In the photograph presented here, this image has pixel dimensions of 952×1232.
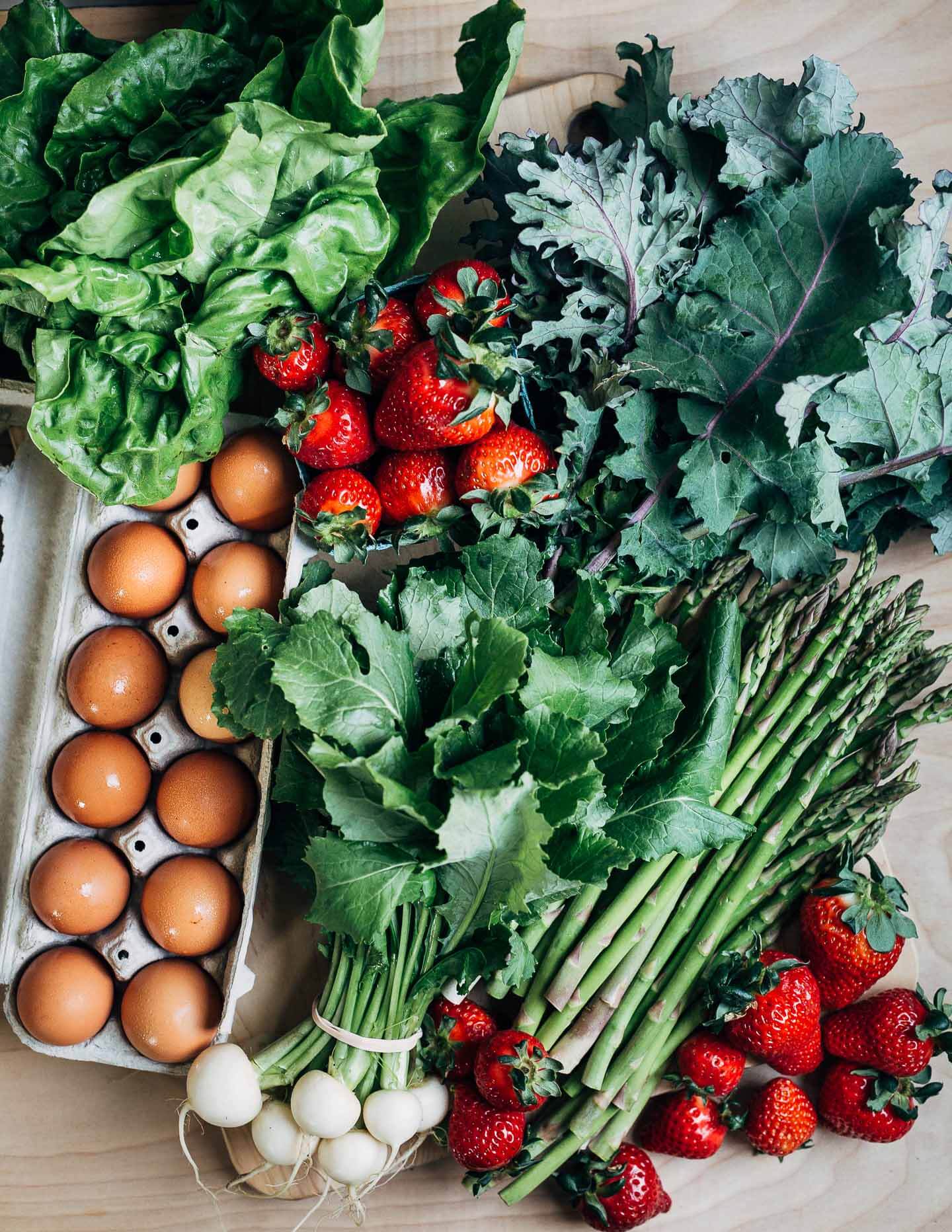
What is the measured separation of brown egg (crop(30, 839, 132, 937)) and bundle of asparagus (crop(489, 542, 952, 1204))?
49 centimetres

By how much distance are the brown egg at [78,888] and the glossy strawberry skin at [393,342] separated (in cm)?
66

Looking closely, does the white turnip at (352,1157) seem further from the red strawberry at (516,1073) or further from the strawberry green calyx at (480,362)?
the strawberry green calyx at (480,362)

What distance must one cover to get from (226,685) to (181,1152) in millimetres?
747

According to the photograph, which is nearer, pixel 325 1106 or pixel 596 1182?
pixel 325 1106

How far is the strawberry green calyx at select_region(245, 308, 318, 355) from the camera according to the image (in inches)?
45.4

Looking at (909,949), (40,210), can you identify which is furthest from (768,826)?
(40,210)

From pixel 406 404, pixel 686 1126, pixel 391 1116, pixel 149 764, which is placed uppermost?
pixel 406 404

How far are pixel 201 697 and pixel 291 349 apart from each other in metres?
0.42

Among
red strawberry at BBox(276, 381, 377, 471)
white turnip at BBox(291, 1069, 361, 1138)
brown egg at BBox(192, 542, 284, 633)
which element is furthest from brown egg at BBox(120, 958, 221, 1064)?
red strawberry at BBox(276, 381, 377, 471)

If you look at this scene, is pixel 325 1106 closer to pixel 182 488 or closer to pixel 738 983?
pixel 738 983

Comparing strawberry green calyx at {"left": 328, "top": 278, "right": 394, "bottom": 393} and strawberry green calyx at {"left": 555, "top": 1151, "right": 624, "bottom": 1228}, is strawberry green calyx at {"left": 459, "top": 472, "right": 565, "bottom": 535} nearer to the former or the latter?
strawberry green calyx at {"left": 328, "top": 278, "right": 394, "bottom": 393}

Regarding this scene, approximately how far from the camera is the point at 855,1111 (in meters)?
1.30

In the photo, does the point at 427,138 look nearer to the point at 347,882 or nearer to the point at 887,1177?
the point at 347,882

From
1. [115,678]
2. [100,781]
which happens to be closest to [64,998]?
[100,781]
